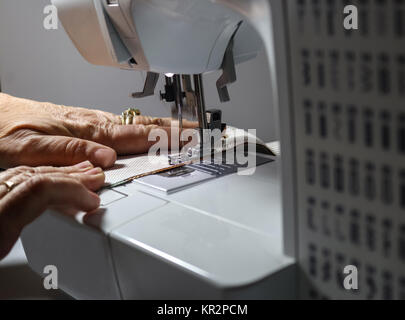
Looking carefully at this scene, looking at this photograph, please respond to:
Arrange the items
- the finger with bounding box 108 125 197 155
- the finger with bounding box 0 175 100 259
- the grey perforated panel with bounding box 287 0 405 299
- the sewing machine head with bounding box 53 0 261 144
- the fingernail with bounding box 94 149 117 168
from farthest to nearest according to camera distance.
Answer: the finger with bounding box 108 125 197 155, the fingernail with bounding box 94 149 117 168, the sewing machine head with bounding box 53 0 261 144, the finger with bounding box 0 175 100 259, the grey perforated panel with bounding box 287 0 405 299

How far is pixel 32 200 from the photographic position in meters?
0.63

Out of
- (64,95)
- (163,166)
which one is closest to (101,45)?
(163,166)

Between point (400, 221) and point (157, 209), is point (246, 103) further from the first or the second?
point (400, 221)

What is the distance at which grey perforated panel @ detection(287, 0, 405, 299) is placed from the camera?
0.41 meters

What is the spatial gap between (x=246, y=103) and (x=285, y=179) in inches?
60.2

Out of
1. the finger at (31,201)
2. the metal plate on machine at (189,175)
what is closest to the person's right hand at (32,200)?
the finger at (31,201)

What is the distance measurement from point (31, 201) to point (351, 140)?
1.35 ft

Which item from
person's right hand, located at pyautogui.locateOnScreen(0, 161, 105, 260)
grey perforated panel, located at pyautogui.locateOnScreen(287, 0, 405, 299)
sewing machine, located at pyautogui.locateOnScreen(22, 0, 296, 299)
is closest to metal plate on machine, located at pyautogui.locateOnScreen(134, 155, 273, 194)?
sewing machine, located at pyautogui.locateOnScreen(22, 0, 296, 299)

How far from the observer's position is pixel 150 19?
754 mm

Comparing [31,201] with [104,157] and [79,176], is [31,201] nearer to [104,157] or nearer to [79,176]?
[79,176]

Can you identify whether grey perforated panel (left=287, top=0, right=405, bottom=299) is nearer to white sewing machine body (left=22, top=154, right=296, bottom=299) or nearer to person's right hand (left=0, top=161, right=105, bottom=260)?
white sewing machine body (left=22, top=154, right=296, bottom=299)

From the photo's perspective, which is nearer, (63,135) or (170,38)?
(170,38)

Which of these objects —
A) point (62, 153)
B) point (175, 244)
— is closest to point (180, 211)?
point (175, 244)
